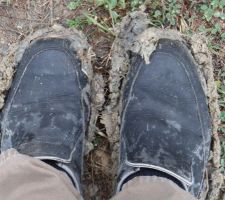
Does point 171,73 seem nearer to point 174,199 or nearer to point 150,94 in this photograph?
point 150,94

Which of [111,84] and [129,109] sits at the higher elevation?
[111,84]

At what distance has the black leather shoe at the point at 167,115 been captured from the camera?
83.7 inches

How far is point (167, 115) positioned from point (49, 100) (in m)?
0.55

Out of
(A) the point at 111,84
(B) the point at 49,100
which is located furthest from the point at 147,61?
(B) the point at 49,100

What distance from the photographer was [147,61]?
2170 millimetres

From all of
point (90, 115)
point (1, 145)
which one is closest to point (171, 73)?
point (90, 115)

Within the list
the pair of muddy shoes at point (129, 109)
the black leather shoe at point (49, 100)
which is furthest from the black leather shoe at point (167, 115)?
the black leather shoe at point (49, 100)

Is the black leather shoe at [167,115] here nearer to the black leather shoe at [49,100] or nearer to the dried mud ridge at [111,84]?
the dried mud ridge at [111,84]

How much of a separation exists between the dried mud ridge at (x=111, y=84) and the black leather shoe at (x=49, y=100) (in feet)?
0.14

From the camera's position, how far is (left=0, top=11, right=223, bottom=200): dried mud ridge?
2.21m

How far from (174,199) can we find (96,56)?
84 centimetres

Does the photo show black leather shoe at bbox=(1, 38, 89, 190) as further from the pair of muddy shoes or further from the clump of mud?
the clump of mud

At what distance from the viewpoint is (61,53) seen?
2199 millimetres

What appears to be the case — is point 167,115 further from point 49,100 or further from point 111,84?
point 49,100
